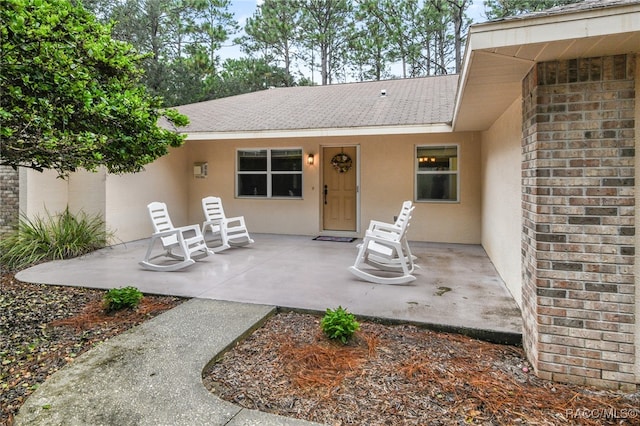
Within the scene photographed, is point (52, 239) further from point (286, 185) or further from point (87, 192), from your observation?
point (286, 185)

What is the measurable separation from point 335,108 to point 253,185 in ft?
9.06

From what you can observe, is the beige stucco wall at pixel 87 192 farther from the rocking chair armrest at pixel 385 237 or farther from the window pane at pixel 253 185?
the rocking chair armrest at pixel 385 237

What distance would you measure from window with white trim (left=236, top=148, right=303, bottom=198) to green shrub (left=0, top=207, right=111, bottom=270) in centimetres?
335

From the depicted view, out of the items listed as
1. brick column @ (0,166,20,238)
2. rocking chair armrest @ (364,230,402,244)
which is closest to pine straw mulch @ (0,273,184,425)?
rocking chair armrest @ (364,230,402,244)

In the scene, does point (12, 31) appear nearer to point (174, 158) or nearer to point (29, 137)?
point (29, 137)

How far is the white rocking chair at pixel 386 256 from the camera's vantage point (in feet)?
16.1

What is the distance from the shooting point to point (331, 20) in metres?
19.5

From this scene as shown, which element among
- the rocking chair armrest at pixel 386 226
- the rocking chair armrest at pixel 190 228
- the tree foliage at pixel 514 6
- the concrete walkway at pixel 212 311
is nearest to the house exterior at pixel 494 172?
the concrete walkway at pixel 212 311

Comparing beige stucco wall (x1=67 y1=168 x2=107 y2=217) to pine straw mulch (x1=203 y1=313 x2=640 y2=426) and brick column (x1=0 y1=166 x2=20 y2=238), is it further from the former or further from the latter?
pine straw mulch (x1=203 y1=313 x2=640 y2=426)

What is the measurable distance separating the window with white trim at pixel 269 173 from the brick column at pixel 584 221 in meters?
6.95

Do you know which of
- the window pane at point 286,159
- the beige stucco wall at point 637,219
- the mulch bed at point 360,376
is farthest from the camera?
the window pane at point 286,159

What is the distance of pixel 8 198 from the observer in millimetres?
7434

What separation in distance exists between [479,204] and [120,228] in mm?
7441

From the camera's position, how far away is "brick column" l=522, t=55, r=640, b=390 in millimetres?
2492
